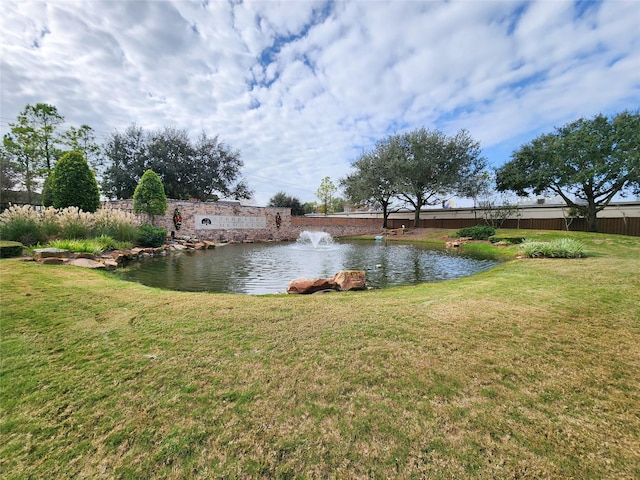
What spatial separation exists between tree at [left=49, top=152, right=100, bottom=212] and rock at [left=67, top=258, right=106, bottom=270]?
14.3 ft

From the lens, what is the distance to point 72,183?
9.08 m

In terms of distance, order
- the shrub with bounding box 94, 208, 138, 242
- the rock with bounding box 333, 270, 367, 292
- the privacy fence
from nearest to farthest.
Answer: the rock with bounding box 333, 270, 367, 292
the shrub with bounding box 94, 208, 138, 242
the privacy fence

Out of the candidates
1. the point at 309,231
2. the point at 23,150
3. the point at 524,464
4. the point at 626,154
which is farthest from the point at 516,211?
the point at 23,150

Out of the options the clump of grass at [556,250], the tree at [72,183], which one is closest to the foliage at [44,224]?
the tree at [72,183]

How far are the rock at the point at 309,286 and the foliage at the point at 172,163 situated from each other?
19818 millimetres

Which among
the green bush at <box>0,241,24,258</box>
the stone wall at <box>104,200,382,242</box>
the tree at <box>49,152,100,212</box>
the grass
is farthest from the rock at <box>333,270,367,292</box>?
the stone wall at <box>104,200,382,242</box>

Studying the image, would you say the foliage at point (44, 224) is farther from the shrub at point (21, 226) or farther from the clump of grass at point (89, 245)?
the clump of grass at point (89, 245)

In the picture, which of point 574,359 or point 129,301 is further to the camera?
point 129,301

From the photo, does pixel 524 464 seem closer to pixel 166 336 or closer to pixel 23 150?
pixel 166 336

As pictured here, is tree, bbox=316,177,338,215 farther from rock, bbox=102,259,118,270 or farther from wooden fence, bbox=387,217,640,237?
rock, bbox=102,259,118,270

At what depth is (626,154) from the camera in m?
12.7

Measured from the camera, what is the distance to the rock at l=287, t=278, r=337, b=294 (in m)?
4.70

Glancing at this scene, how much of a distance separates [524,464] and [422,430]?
0.44m

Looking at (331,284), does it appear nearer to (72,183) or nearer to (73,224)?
(73,224)
